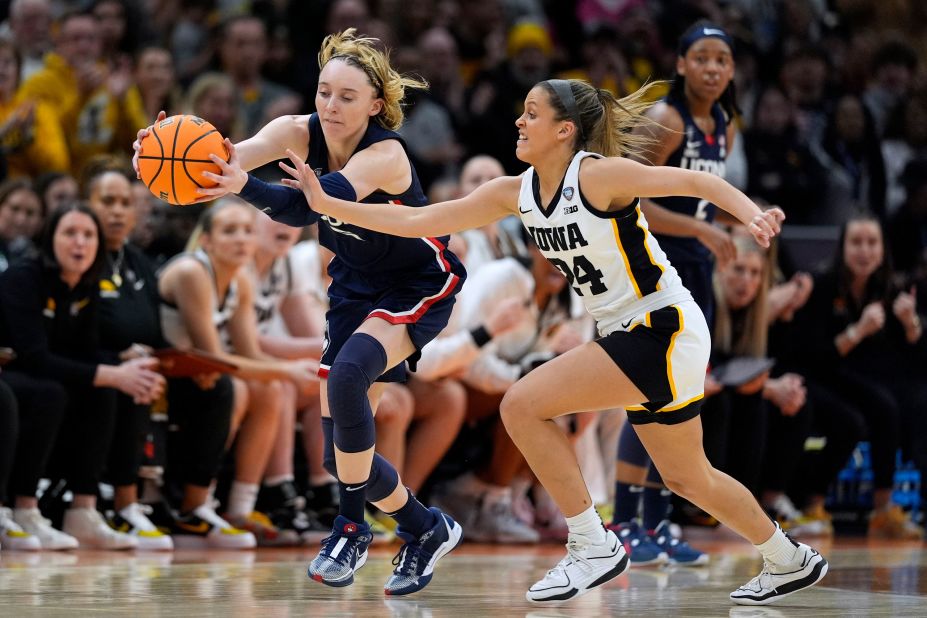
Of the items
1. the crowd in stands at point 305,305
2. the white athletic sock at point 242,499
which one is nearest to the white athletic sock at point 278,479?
the crowd in stands at point 305,305

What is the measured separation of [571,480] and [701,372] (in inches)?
23.7

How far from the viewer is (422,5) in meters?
11.5

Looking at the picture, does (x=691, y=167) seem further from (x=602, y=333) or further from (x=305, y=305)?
(x=305, y=305)

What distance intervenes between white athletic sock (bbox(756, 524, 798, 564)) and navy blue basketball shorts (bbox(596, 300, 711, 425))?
55 cm

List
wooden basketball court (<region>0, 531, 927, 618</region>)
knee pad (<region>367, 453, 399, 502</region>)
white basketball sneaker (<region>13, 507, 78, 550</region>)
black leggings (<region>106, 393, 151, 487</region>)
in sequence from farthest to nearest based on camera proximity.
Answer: black leggings (<region>106, 393, 151, 487</region>) → white basketball sneaker (<region>13, 507, 78, 550</region>) → knee pad (<region>367, 453, 399, 502</region>) → wooden basketball court (<region>0, 531, 927, 618</region>)

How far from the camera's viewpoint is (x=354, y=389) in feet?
16.4

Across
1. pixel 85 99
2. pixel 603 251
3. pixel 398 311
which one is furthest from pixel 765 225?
pixel 85 99

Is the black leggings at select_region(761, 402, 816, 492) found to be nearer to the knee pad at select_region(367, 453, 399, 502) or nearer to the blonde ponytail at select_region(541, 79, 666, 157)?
the blonde ponytail at select_region(541, 79, 666, 157)

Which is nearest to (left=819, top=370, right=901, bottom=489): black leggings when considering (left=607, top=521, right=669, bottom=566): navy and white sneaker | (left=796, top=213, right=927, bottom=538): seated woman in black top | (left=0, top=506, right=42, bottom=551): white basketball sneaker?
(left=796, top=213, right=927, bottom=538): seated woman in black top

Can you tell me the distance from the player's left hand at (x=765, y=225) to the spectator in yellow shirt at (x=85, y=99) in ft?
18.4

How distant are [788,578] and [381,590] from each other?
1.53 m

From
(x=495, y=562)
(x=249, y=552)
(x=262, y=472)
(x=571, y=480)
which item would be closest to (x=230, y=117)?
(x=262, y=472)

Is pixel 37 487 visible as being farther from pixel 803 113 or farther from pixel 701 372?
pixel 803 113

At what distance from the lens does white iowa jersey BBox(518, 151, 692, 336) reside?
4809 millimetres
